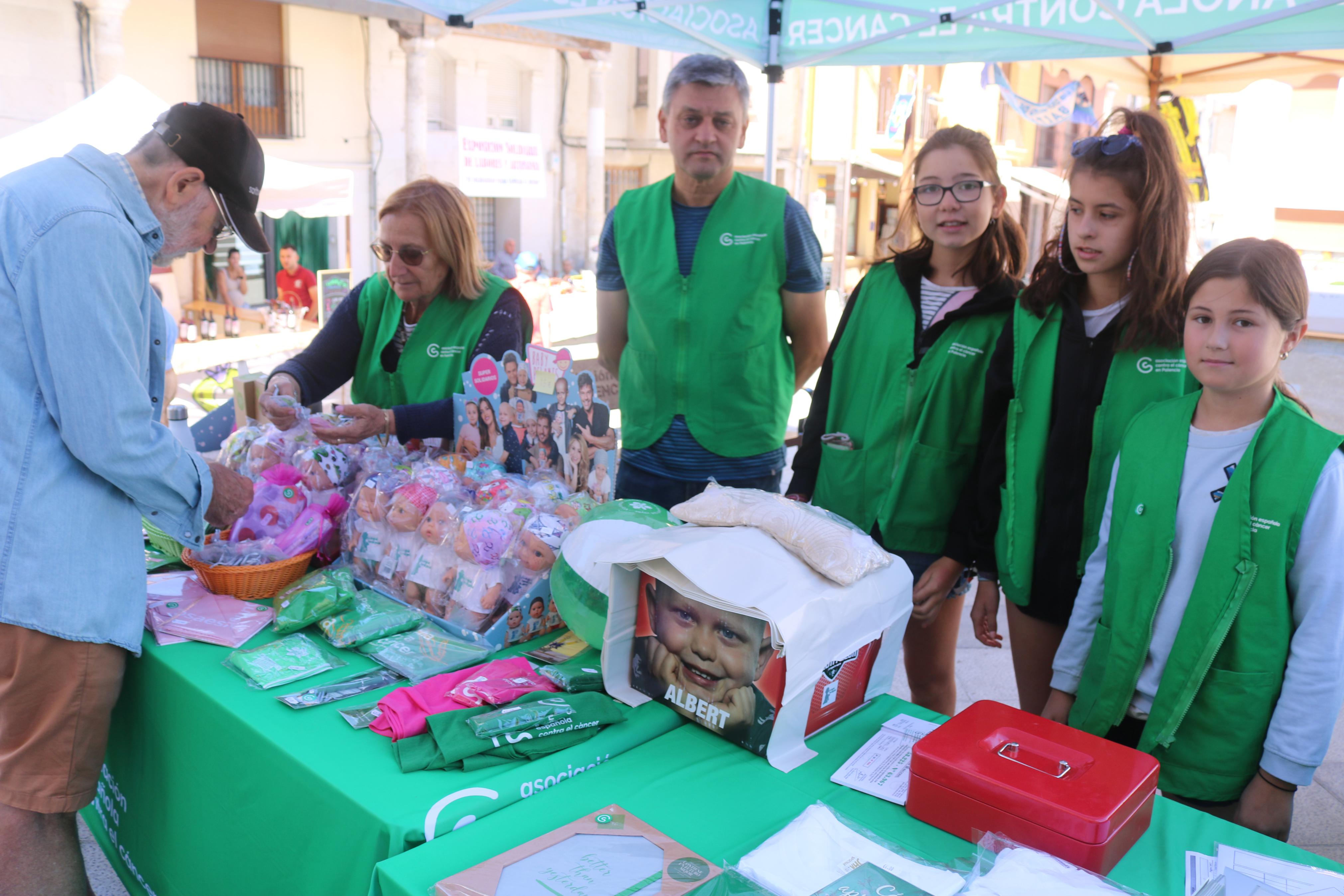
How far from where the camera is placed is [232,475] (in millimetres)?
1896

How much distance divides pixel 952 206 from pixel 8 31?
541 inches

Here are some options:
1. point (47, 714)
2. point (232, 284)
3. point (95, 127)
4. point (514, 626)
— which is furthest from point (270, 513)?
point (232, 284)

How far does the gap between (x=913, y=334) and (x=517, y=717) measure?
1198mm

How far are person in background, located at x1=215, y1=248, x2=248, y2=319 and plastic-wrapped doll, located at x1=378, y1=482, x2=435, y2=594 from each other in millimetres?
11859

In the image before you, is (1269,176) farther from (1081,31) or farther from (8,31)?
(8,31)

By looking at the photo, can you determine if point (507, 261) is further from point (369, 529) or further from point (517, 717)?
point (517, 717)

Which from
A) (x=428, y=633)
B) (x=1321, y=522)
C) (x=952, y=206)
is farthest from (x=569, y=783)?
(x=952, y=206)

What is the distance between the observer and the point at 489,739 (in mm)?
1377

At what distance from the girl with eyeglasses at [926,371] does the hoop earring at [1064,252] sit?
0.19 metres

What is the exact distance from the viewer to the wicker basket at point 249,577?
1929mm

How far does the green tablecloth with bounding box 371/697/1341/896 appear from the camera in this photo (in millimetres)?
1190

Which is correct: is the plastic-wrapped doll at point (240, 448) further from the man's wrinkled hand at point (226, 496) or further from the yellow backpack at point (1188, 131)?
the yellow backpack at point (1188, 131)

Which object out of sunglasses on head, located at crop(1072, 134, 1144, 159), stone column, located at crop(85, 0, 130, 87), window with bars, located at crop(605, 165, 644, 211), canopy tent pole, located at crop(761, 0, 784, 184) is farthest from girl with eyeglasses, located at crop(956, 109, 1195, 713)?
window with bars, located at crop(605, 165, 644, 211)

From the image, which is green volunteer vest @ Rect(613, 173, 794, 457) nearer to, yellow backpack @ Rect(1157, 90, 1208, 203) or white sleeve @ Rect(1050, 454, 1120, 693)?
white sleeve @ Rect(1050, 454, 1120, 693)
